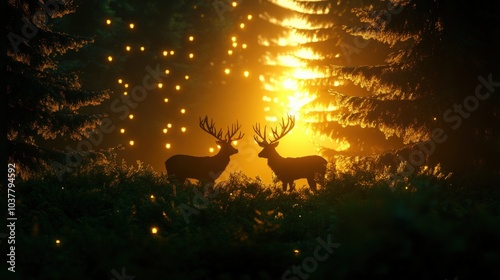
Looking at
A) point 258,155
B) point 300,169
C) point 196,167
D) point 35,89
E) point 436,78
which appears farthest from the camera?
point 258,155

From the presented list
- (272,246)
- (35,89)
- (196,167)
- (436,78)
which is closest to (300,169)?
(196,167)

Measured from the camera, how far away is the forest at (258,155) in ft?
19.7

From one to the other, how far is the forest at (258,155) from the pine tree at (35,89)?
0.04m

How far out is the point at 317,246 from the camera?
6902 millimetres

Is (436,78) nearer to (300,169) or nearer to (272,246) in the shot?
(300,169)

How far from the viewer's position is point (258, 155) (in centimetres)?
1600

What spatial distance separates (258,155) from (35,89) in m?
5.95

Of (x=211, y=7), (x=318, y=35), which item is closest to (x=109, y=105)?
(x=211, y=7)

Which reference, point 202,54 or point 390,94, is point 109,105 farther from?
point 390,94

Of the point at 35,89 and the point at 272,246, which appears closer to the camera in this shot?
the point at 272,246

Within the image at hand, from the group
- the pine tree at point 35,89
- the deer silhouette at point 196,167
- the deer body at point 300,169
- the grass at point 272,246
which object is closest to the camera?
the grass at point 272,246

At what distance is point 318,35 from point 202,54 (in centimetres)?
1371

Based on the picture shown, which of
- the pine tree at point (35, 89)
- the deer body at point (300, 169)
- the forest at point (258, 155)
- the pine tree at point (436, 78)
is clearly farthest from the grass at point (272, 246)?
the pine tree at point (436, 78)

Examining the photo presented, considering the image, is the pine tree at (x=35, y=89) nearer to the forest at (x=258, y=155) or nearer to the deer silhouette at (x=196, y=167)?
the forest at (x=258, y=155)
